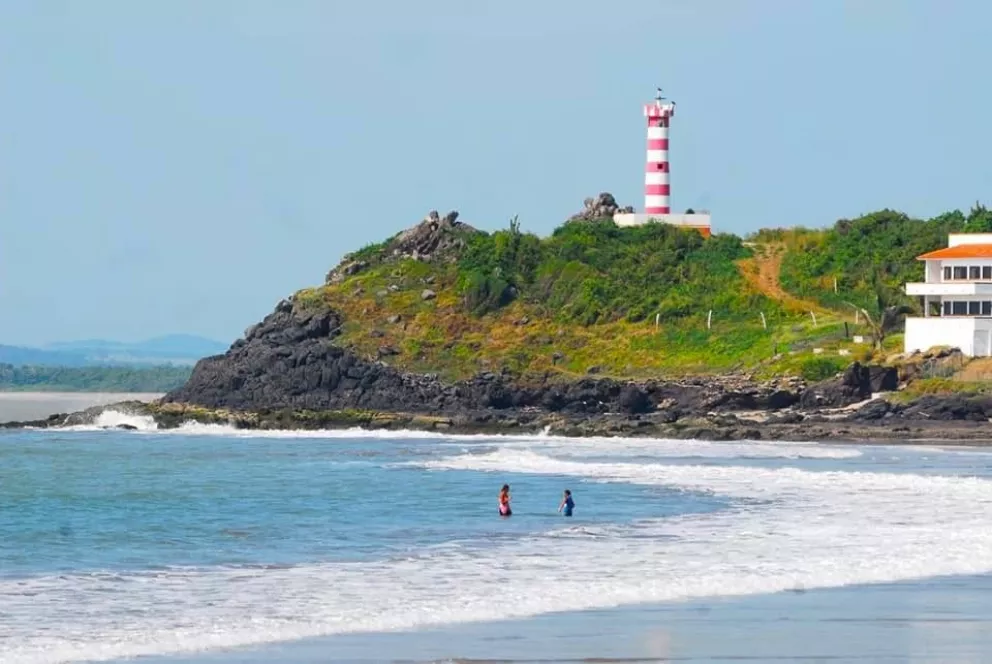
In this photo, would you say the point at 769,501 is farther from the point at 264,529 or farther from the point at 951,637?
the point at 951,637

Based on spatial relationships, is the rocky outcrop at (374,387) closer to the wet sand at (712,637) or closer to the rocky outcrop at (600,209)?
the rocky outcrop at (600,209)

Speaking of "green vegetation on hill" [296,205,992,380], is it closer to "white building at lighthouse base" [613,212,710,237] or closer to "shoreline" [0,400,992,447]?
"white building at lighthouse base" [613,212,710,237]

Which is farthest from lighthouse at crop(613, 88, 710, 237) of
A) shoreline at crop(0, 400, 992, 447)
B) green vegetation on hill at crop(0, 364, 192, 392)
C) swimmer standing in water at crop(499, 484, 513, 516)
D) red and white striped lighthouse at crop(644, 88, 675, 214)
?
green vegetation on hill at crop(0, 364, 192, 392)

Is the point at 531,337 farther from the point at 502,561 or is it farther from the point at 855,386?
the point at 502,561

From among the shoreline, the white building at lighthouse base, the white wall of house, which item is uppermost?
the white building at lighthouse base

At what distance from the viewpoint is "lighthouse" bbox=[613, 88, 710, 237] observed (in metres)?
86.1

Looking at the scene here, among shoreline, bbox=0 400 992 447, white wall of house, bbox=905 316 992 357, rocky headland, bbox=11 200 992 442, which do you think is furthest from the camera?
white wall of house, bbox=905 316 992 357

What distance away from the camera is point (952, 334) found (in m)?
67.1

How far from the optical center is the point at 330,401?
75.5 metres

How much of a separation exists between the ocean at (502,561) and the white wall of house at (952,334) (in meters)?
18.4

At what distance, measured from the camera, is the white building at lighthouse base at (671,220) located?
89.1 meters

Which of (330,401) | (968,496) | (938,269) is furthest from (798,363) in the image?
(968,496)

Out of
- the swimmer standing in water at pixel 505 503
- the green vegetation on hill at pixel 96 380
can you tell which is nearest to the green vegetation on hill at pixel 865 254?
the swimmer standing in water at pixel 505 503

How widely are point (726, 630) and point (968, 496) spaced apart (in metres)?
17.0
